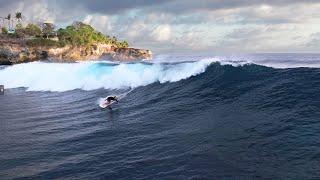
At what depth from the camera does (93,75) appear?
41.4m

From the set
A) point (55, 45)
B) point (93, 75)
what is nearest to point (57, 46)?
point (55, 45)

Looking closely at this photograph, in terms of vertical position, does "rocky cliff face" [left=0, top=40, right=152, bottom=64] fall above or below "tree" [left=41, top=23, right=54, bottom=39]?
below

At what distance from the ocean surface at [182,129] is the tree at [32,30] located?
101 metres

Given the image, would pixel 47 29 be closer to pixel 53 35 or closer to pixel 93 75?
pixel 53 35

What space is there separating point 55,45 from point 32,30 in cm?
1720

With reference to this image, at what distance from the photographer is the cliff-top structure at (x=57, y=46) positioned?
105 m

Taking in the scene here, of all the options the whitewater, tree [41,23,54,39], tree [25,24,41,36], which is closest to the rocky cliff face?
tree [41,23,54,39]

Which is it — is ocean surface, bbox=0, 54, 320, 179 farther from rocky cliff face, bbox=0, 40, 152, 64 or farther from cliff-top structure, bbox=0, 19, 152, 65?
cliff-top structure, bbox=0, 19, 152, 65

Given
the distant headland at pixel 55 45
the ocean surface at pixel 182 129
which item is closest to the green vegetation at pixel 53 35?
the distant headland at pixel 55 45

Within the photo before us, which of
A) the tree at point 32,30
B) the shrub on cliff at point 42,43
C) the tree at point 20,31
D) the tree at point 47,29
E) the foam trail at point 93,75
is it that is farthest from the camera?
the tree at point 47,29

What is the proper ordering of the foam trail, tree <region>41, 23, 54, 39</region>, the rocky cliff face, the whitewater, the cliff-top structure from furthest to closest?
tree <region>41, 23, 54, 39</region> < the cliff-top structure < the rocky cliff face < the foam trail < the whitewater

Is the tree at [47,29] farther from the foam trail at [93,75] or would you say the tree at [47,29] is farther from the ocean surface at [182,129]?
the ocean surface at [182,129]

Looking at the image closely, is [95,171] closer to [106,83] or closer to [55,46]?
[106,83]

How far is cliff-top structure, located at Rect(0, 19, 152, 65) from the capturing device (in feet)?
345
